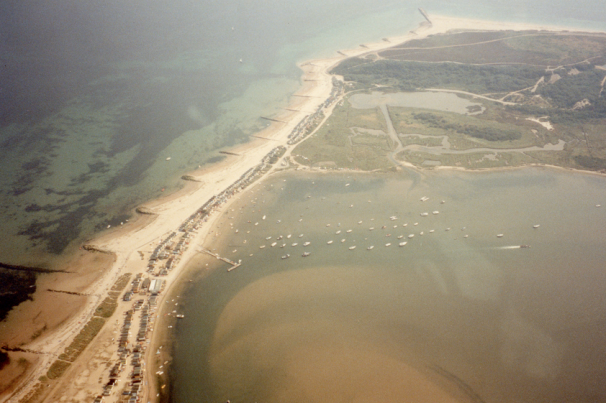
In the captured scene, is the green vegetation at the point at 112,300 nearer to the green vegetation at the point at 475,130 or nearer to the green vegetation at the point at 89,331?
the green vegetation at the point at 89,331

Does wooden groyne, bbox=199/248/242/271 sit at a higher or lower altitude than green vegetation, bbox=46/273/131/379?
higher

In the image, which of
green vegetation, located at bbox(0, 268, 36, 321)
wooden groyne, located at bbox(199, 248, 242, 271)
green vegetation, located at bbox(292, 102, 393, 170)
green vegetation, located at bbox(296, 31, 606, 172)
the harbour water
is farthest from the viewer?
green vegetation, located at bbox(296, 31, 606, 172)

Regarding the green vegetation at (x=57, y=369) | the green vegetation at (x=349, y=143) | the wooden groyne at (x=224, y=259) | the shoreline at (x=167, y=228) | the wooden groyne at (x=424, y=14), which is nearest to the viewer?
the green vegetation at (x=57, y=369)

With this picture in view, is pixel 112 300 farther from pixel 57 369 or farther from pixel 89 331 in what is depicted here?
pixel 57 369

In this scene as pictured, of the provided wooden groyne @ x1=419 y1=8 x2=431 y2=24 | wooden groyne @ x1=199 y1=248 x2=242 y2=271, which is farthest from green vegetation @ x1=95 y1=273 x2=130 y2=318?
wooden groyne @ x1=419 y1=8 x2=431 y2=24

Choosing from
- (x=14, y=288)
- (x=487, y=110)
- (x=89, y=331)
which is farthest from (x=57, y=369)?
(x=487, y=110)

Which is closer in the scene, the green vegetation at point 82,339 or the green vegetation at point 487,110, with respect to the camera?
the green vegetation at point 82,339

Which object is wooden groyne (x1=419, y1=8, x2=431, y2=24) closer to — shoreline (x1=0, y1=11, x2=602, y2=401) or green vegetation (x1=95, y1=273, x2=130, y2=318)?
shoreline (x1=0, y1=11, x2=602, y2=401)

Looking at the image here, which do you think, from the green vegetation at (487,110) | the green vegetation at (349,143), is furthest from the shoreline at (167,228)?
the green vegetation at (487,110)
